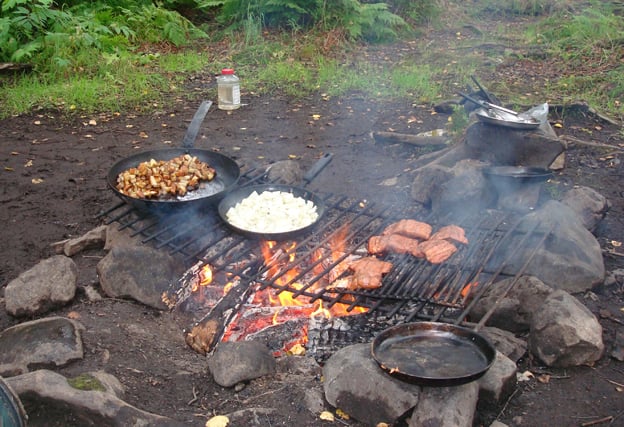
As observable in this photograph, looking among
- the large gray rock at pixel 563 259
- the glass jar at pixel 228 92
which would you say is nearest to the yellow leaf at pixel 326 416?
the large gray rock at pixel 563 259

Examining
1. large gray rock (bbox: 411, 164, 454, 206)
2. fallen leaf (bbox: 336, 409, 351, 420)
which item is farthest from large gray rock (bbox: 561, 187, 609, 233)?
fallen leaf (bbox: 336, 409, 351, 420)

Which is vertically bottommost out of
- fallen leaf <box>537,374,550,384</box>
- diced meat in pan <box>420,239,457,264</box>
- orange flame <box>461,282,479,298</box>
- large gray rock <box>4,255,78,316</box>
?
large gray rock <box>4,255,78,316</box>

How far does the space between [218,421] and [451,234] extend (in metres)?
2.23

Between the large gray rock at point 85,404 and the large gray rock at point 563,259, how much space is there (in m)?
2.54

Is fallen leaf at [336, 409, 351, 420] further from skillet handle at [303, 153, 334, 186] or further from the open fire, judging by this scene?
skillet handle at [303, 153, 334, 186]

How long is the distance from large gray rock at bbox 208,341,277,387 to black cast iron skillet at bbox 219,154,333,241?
94 centimetres

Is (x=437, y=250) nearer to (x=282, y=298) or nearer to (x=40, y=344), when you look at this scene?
(x=282, y=298)

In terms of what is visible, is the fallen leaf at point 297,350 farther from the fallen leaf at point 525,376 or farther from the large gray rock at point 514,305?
the fallen leaf at point 525,376

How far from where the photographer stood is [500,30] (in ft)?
43.6

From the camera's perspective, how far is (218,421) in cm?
295

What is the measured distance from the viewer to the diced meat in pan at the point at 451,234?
165 inches

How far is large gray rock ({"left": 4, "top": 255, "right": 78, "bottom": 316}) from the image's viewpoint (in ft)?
12.5

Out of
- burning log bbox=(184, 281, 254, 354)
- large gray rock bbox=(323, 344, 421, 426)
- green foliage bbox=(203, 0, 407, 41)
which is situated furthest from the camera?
green foliage bbox=(203, 0, 407, 41)

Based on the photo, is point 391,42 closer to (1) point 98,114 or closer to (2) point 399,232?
(1) point 98,114
